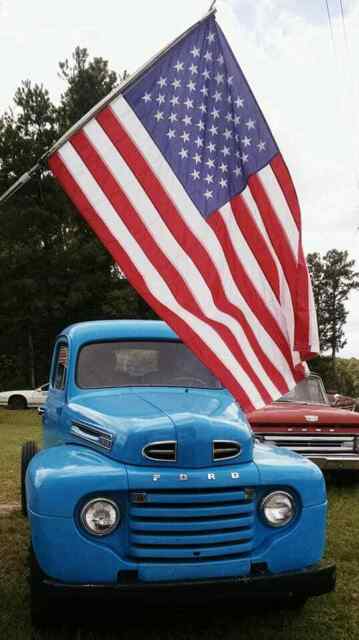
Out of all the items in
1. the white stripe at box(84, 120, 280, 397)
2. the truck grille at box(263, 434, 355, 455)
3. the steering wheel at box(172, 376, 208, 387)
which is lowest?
the truck grille at box(263, 434, 355, 455)

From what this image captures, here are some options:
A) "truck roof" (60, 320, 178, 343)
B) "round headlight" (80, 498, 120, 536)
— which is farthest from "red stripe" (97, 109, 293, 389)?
"round headlight" (80, 498, 120, 536)

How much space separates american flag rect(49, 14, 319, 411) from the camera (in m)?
4.32

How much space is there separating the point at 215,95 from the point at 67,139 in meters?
1.05

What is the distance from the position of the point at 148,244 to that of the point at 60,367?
1913 millimetres

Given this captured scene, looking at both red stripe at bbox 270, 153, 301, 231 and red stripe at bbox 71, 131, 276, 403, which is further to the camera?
red stripe at bbox 270, 153, 301, 231

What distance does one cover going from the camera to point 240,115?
4.65 metres

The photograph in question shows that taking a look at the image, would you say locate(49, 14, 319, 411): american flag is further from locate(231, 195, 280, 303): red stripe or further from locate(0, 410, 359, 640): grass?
locate(0, 410, 359, 640): grass

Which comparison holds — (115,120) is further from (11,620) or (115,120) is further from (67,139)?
(11,620)

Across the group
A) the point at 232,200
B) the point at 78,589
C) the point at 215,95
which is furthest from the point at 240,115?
the point at 78,589

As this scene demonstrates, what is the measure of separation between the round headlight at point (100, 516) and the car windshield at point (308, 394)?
6.50m

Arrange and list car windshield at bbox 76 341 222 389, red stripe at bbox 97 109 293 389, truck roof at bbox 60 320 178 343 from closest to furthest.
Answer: red stripe at bbox 97 109 293 389
car windshield at bbox 76 341 222 389
truck roof at bbox 60 320 178 343

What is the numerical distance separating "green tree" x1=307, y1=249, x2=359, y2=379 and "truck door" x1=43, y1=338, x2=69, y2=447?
197ft

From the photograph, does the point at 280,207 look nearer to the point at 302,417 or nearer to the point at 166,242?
the point at 166,242

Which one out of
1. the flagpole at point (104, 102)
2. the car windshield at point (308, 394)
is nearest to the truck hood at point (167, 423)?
the flagpole at point (104, 102)
